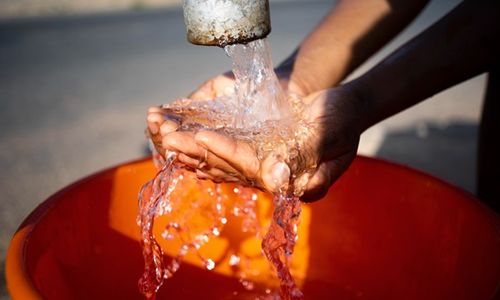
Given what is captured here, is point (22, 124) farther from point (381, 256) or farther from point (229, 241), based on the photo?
point (381, 256)

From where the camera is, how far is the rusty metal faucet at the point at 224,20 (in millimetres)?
732

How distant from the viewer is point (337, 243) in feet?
4.20

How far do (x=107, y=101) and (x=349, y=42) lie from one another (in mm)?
2263

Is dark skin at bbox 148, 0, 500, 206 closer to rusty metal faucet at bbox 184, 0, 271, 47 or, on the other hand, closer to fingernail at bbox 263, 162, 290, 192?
fingernail at bbox 263, 162, 290, 192

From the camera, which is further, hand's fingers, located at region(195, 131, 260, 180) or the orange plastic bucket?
the orange plastic bucket

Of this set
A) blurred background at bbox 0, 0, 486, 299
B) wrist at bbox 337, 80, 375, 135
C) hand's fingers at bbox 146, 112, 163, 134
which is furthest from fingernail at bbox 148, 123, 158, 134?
blurred background at bbox 0, 0, 486, 299

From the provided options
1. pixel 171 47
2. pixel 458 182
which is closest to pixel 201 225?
pixel 458 182

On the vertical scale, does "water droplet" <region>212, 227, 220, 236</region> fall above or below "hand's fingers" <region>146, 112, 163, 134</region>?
below

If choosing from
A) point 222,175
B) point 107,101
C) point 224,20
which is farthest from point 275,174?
point 107,101

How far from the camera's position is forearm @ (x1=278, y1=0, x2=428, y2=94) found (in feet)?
4.10

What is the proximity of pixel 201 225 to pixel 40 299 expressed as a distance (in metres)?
0.57

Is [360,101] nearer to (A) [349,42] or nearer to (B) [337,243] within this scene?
(A) [349,42]

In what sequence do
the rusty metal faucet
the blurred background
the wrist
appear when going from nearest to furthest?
the rusty metal faucet
the wrist
the blurred background

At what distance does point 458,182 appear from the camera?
2.10 m
